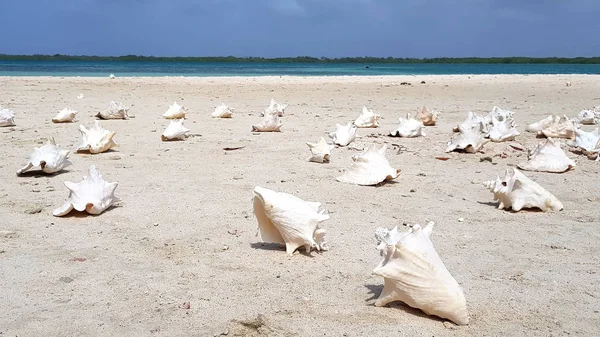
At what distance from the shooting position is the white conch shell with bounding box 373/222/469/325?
93.7 inches

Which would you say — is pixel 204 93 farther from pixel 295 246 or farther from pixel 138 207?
pixel 295 246

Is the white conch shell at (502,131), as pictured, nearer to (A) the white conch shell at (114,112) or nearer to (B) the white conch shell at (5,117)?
(A) the white conch shell at (114,112)

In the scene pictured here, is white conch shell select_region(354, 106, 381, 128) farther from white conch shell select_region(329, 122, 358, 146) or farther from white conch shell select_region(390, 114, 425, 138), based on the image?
white conch shell select_region(329, 122, 358, 146)

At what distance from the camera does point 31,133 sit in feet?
24.8

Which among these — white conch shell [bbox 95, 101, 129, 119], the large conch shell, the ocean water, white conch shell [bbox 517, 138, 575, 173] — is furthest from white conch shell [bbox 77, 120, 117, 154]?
the ocean water

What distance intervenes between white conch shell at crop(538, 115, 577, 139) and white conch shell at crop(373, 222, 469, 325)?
17.5ft

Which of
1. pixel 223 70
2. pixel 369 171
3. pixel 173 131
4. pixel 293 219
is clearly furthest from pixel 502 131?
pixel 223 70

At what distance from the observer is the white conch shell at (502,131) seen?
262 inches

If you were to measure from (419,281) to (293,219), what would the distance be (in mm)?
902

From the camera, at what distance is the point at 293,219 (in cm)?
314

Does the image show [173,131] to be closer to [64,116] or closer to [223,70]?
[64,116]

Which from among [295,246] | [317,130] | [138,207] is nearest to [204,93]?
[317,130]

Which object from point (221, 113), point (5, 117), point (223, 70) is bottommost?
point (223, 70)

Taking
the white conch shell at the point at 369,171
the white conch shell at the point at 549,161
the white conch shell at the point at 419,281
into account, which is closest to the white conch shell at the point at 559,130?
the white conch shell at the point at 549,161
